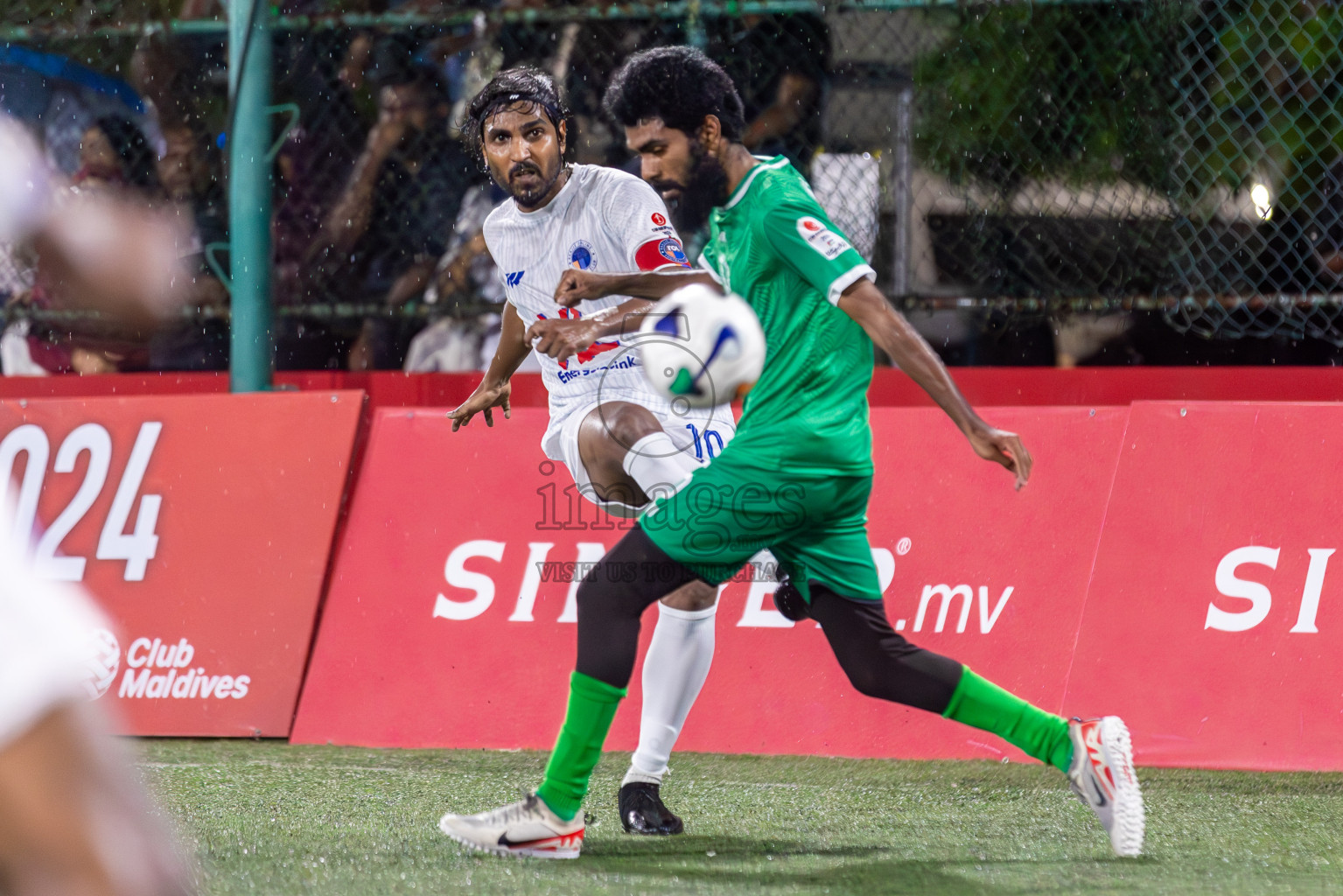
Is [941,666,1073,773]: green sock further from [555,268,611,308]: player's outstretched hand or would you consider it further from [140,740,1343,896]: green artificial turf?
[555,268,611,308]: player's outstretched hand

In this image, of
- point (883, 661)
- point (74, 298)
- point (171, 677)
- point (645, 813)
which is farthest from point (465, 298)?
point (74, 298)

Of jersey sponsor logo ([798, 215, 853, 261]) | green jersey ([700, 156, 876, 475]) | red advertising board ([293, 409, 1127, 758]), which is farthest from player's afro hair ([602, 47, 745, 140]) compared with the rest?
red advertising board ([293, 409, 1127, 758])

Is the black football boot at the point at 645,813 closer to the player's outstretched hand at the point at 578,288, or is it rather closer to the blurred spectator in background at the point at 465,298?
the player's outstretched hand at the point at 578,288

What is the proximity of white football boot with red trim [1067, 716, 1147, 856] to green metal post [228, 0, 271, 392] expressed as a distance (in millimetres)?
3700

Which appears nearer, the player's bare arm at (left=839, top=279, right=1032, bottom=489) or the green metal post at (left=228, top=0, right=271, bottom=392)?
the player's bare arm at (left=839, top=279, right=1032, bottom=489)

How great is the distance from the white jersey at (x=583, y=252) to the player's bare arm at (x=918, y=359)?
1.00 meters

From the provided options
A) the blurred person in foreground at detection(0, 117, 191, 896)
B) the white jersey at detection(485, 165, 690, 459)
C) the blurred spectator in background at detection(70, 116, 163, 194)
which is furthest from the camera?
the white jersey at detection(485, 165, 690, 459)

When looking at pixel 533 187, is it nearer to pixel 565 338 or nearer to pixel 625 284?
pixel 625 284

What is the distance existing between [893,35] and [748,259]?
266cm

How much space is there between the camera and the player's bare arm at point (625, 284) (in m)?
3.76

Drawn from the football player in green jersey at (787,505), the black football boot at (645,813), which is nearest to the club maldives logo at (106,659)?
the black football boot at (645,813)

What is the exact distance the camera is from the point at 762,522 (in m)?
3.41

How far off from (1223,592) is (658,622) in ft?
6.11

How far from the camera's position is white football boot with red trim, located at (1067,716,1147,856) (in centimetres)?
341
